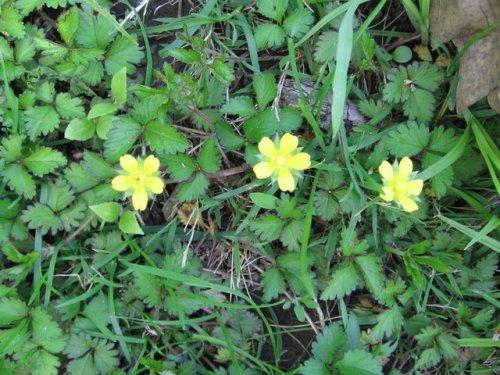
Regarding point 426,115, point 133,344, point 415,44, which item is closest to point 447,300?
point 426,115

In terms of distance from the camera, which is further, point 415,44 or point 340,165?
point 415,44

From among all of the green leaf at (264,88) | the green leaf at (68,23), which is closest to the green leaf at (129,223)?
the green leaf at (264,88)

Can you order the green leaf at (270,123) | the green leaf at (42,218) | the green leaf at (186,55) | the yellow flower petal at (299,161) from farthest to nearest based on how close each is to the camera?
the green leaf at (42,218) < the green leaf at (270,123) < the green leaf at (186,55) < the yellow flower petal at (299,161)

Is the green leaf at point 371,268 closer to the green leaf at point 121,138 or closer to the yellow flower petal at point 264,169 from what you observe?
the yellow flower petal at point 264,169

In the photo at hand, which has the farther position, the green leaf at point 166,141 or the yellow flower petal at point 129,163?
the green leaf at point 166,141

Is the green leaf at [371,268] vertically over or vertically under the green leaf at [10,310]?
over

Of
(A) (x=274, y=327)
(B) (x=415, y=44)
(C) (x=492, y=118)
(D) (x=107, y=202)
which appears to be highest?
(B) (x=415, y=44)

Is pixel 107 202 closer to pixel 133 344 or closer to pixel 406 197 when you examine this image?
pixel 133 344
